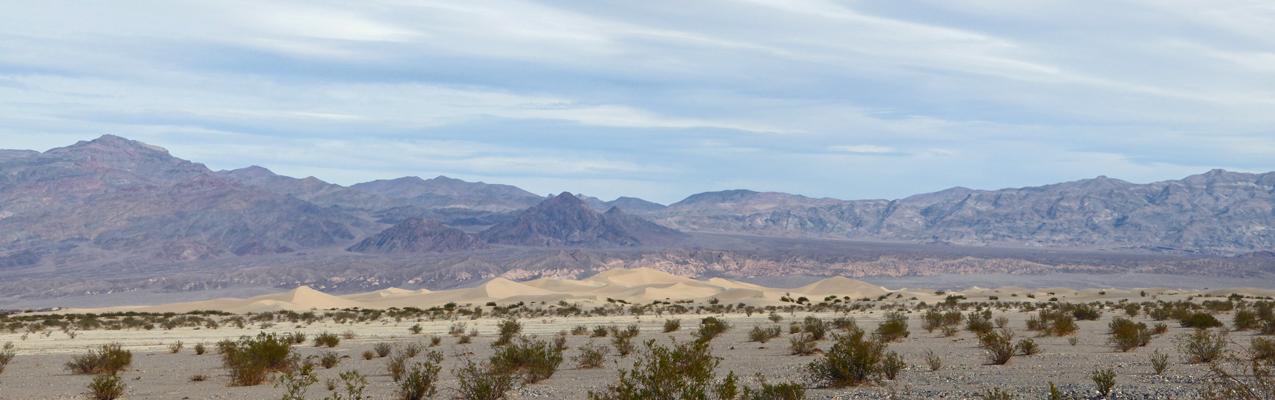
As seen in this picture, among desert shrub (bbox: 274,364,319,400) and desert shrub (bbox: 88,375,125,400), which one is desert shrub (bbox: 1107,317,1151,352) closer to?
desert shrub (bbox: 274,364,319,400)

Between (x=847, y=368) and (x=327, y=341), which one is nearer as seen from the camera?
(x=847, y=368)

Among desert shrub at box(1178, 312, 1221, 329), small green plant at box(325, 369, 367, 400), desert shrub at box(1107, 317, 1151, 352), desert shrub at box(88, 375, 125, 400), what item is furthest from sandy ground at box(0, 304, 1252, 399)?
desert shrub at box(88, 375, 125, 400)

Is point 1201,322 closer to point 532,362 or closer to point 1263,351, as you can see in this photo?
point 1263,351

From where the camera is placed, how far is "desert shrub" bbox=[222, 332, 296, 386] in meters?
18.2

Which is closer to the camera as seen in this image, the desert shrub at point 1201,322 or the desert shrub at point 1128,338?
the desert shrub at point 1128,338

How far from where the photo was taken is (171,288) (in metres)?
173

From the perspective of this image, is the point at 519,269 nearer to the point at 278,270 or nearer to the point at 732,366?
the point at 278,270

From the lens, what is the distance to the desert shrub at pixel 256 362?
1819 centimetres

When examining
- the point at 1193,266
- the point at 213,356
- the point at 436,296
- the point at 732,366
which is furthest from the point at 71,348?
the point at 1193,266

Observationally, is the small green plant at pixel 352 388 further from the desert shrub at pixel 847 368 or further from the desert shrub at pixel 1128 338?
the desert shrub at pixel 1128 338

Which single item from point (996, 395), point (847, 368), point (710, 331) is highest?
point (996, 395)

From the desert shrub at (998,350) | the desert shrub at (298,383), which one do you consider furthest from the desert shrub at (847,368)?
the desert shrub at (298,383)

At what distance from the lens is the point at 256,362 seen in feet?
61.5

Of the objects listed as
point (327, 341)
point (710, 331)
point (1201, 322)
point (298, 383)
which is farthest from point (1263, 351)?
point (327, 341)
